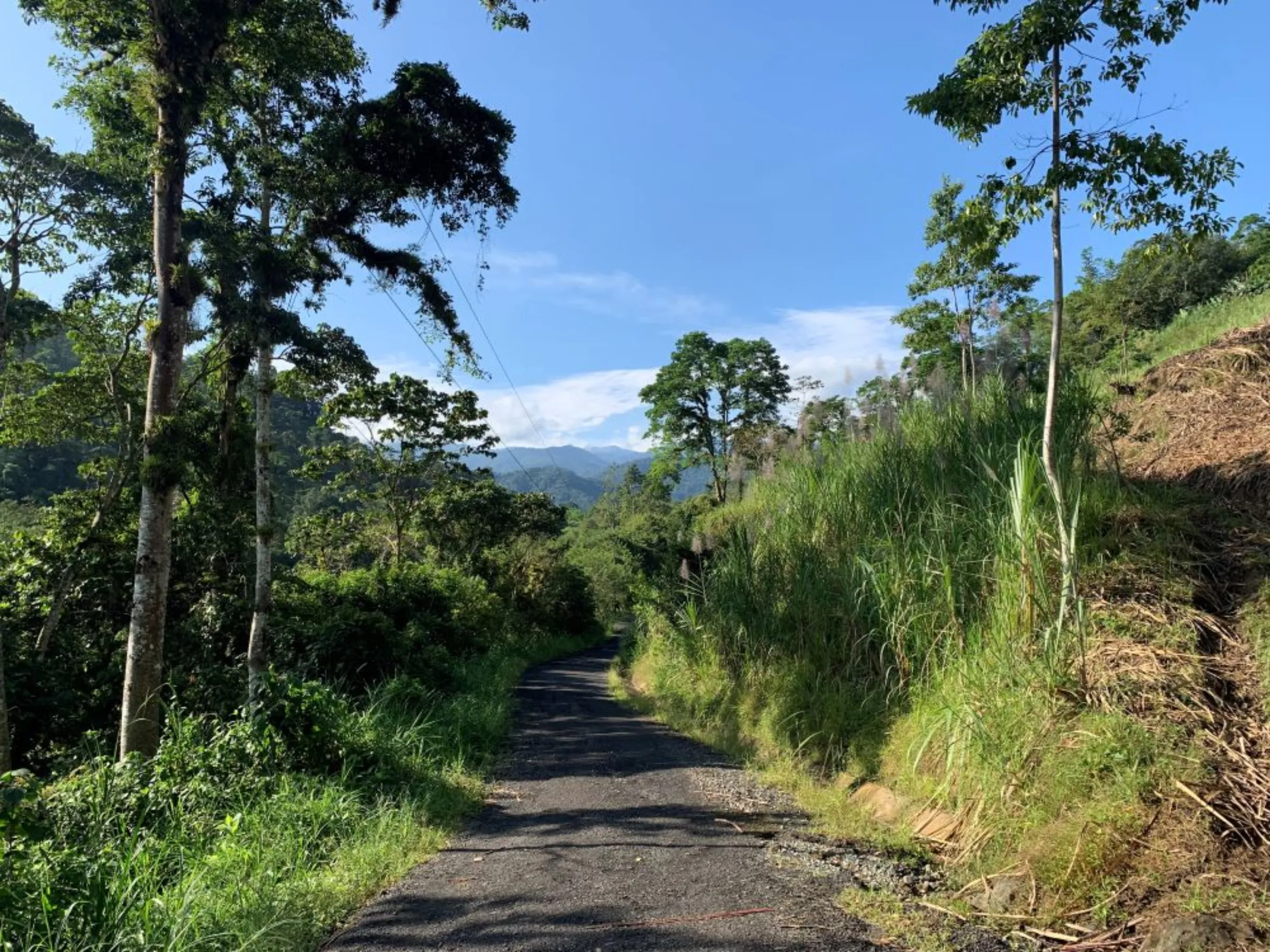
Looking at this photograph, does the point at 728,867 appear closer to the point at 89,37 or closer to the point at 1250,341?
the point at 1250,341

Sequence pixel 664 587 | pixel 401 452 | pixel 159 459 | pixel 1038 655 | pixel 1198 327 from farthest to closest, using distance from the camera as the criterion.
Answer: pixel 401 452, pixel 664 587, pixel 1198 327, pixel 159 459, pixel 1038 655

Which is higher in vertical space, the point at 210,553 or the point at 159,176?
the point at 159,176

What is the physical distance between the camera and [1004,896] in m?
3.21

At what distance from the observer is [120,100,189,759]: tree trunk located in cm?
654

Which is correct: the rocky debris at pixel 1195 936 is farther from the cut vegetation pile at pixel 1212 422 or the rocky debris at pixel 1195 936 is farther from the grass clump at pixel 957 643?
the cut vegetation pile at pixel 1212 422

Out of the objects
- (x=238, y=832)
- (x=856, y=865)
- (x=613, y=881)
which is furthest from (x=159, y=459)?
(x=856, y=865)

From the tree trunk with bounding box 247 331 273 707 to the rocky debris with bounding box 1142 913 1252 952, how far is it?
867 cm

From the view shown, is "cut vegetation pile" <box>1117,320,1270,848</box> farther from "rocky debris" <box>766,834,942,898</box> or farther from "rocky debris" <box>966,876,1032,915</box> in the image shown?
"rocky debris" <box>766,834,942,898</box>

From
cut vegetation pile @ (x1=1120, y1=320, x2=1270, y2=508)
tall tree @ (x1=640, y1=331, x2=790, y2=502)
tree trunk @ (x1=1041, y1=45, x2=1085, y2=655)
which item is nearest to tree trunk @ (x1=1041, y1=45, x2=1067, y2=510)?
tree trunk @ (x1=1041, y1=45, x2=1085, y2=655)

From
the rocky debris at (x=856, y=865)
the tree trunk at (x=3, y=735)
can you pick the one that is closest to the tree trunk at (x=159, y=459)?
the tree trunk at (x=3, y=735)

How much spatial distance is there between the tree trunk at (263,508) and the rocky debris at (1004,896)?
7.96m

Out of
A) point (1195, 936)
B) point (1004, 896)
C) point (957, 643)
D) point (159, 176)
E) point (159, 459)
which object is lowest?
point (1004, 896)

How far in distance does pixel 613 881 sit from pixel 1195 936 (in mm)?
2656

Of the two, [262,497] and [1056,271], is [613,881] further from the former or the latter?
[262,497]
